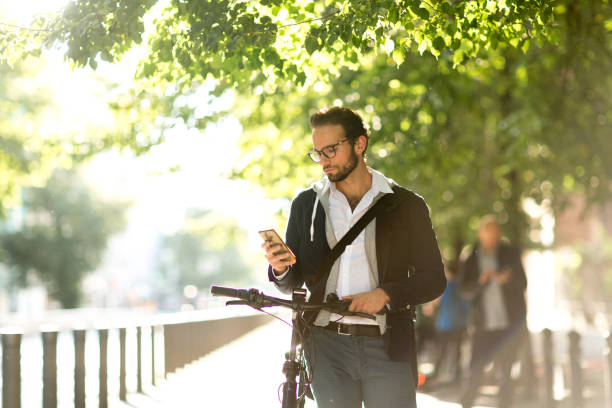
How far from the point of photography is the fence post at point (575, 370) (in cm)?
923

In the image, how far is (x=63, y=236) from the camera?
46.8 metres

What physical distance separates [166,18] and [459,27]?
2030 mm

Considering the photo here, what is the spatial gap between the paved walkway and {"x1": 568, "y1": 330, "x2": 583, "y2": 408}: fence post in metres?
0.66

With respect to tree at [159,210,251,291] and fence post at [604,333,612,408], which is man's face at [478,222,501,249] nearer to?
fence post at [604,333,612,408]

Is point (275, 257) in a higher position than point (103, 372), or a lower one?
higher

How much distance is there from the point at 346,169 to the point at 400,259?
443mm

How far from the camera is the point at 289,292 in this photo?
156 inches

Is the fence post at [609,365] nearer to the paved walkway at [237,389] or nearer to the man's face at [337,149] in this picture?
the paved walkway at [237,389]

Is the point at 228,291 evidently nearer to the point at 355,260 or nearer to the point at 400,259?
the point at 355,260

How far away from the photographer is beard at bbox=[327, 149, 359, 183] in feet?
12.4

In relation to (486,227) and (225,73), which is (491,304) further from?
(225,73)

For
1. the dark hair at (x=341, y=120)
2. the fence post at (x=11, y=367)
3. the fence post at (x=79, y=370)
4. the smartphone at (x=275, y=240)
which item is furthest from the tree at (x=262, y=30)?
the fence post at (x=79, y=370)

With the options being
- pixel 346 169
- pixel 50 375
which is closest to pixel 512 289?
pixel 50 375

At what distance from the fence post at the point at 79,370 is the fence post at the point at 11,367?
1.41m
